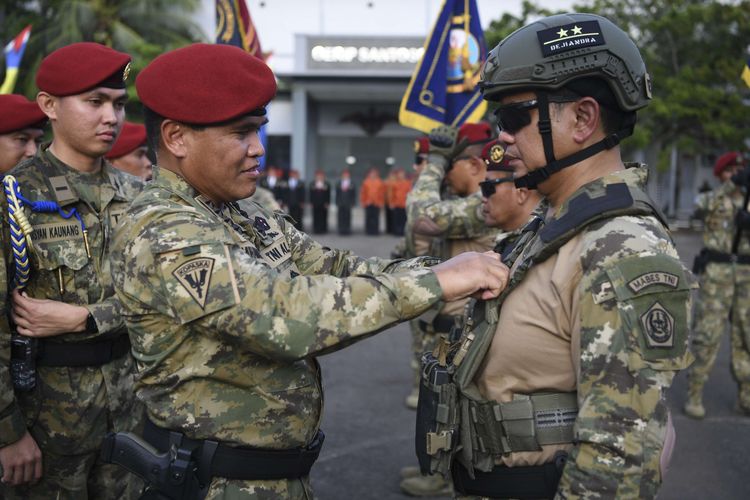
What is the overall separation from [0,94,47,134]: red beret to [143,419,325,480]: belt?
2.27 m

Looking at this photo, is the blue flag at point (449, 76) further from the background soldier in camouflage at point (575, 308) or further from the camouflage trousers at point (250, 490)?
the camouflage trousers at point (250, 490)

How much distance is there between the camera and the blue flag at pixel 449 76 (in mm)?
6473

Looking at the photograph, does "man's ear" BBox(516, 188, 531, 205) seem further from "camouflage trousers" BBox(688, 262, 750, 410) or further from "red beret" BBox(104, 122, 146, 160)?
"camouflage trousers" BBox(688, 262, 750, 410)

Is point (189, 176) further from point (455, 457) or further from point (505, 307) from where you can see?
point (455, 457)

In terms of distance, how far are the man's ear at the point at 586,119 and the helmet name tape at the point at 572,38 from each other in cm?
15

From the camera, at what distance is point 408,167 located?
33.0 m

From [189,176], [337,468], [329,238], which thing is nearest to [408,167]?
[329,238]

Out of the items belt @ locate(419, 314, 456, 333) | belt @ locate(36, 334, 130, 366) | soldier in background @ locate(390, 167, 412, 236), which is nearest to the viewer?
belt @ locate(36, 334, 130, 366)

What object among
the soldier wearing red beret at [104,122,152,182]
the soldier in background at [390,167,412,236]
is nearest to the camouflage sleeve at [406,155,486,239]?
the soldier wearing red beret at [104,122,152,182]

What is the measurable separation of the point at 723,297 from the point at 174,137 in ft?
19.2

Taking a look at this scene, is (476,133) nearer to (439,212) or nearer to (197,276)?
(439,212)

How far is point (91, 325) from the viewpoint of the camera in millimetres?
3008

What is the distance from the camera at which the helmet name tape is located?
1914 millimetres

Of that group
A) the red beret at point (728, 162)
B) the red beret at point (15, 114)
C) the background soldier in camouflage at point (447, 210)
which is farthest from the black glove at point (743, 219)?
the red beret at point (15, 114)
